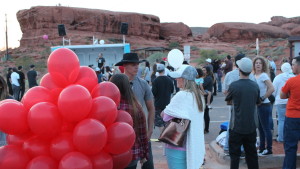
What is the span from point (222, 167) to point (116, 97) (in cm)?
350

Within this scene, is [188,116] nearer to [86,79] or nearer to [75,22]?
[86,79]

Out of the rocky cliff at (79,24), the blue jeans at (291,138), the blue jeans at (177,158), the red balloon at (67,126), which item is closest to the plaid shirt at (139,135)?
the blue jeans at (177,158)

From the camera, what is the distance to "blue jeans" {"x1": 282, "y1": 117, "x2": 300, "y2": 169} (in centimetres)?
498

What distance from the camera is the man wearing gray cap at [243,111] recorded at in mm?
4715

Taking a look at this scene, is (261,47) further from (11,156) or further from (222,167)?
(11,156)

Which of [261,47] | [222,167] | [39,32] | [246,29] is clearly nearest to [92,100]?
[222,167]

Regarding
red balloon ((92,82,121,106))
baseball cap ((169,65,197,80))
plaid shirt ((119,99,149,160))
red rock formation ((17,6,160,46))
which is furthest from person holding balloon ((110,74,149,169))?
red rock formation ((17,6,160,46))

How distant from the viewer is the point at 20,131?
100 inches

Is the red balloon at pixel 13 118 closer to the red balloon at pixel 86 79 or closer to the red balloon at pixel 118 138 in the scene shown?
the red balloon at pixel 86 79

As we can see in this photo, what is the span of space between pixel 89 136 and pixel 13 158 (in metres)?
0.60

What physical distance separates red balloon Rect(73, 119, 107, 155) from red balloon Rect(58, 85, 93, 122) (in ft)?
0.24

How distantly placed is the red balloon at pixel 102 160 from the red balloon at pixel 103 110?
240mm

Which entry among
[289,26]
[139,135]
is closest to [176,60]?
[139,135]

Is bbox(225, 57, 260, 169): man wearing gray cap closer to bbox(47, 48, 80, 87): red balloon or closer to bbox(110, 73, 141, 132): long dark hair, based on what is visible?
bbox(110, 73, 141, 132): long dark hair
